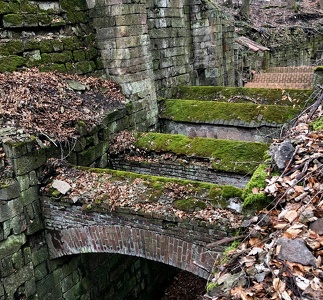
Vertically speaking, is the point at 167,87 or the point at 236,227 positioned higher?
the point at 167,87

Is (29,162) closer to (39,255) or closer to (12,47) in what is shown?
(39,255)

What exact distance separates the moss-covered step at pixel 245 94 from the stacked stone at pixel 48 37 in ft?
8.95

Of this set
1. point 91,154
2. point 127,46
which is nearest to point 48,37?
point 127,46

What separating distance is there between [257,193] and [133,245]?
190 cm

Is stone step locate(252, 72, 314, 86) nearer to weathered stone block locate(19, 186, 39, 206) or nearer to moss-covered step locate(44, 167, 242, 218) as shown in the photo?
moss-covered step locate(44, 167, 242, 218)

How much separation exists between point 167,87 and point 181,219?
19.0 ft

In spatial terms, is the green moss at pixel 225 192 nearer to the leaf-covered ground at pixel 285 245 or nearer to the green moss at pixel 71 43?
the leaf-covered ground at pixel 285 245

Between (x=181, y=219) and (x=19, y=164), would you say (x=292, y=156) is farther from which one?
(x=19, y=164)

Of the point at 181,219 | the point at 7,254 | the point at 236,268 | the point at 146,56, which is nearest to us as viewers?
the point at 236,268

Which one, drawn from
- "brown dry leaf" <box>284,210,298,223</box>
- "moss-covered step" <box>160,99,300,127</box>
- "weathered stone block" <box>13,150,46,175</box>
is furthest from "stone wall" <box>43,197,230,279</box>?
"moss-covered step" <box>160,99,300,127</box>

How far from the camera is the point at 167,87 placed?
968 cm

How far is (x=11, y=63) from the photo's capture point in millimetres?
6230

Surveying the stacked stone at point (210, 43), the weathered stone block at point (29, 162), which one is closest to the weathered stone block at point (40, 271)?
the weathered stone block at point (29, 162)

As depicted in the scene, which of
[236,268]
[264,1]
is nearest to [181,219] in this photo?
[236,268]
